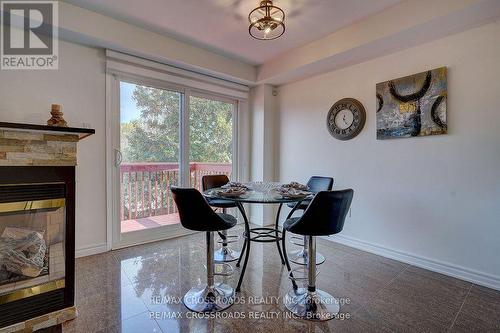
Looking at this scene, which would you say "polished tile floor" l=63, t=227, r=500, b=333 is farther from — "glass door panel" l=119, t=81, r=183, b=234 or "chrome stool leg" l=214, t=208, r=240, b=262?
"glass door panel" l=119, t=81, r=183, b=234

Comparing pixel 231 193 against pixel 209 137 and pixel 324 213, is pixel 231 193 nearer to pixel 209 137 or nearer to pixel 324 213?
pixel 324 213

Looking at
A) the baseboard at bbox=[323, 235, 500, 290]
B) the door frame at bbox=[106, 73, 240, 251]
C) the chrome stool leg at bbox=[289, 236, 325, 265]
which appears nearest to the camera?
the baseboard at bbox=[323, 235, 500, 290]

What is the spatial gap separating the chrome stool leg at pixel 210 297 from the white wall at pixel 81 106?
162 centimetres

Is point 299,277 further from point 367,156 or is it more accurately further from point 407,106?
point 407,106

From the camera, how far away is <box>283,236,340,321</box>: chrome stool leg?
66.8 inches

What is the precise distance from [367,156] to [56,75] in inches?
146

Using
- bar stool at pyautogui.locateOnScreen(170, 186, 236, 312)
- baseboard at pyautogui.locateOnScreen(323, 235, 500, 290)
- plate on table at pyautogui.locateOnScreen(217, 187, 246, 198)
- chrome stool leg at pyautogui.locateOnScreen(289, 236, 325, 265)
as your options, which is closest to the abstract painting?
baseboard at pyautogui.locateOnScreen(323, 235, 500, 290)

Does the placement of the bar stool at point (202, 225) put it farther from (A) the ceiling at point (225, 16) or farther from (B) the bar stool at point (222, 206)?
(A) the ceiling at point (225, 16)

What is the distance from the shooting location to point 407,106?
8.60 feet

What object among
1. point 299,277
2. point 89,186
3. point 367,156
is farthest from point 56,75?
point 367,156

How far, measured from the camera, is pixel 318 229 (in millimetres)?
1622

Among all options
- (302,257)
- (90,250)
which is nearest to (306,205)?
(302,257)

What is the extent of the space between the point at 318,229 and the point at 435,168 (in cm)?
175

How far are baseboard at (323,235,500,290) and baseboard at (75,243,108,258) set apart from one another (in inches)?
120
